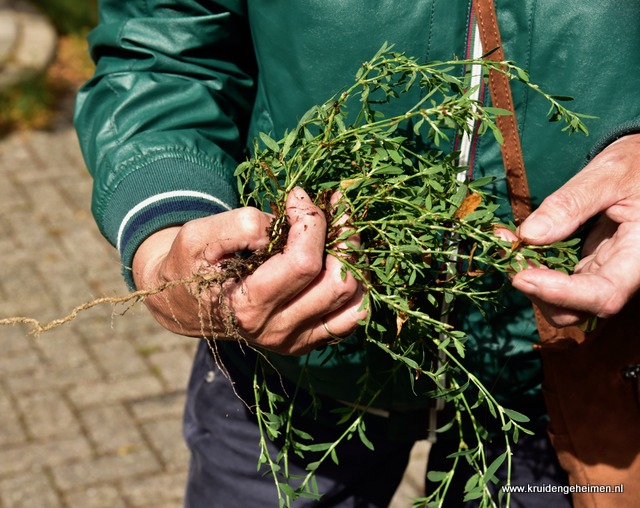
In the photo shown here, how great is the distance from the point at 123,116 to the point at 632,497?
1.41 meters

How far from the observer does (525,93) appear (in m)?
1.84

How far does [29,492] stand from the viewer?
3.85 meters

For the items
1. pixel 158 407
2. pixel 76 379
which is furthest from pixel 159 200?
pixel 76 379

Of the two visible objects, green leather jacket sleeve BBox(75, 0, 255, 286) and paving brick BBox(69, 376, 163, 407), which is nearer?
green leather jacket sleeve BBox(75, 0, 255, 286)

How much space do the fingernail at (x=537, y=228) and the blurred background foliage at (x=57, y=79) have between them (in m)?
5.52

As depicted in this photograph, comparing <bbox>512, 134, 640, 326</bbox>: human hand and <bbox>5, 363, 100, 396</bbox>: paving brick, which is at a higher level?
<bbox>512, 134, 640, 326</bbox>: human hand

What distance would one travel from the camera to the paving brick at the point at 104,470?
3916 mm

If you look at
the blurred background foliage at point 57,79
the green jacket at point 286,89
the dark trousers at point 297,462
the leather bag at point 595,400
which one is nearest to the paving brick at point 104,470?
the dark trousers at point 297,462

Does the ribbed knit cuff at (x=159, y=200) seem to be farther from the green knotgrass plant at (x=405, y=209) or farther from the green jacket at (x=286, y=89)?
the green knotgrass plant at (x=405, y=209)

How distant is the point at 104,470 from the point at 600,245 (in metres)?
2.87

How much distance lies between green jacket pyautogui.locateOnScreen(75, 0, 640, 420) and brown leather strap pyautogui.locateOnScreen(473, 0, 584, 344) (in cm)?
4

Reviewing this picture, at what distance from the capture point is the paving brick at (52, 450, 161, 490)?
392 cm

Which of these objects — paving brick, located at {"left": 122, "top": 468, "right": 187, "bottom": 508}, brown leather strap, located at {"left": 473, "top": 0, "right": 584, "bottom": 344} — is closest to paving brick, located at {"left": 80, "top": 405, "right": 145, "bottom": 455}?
paving brick, located at {"left": 122, "top": 468, "right": 187, "bottom": 508}

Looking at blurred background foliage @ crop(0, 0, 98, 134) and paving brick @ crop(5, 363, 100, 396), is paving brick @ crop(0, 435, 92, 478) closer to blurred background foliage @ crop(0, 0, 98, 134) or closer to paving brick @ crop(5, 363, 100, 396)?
paving brick @ crop(5, 363, 100, 396)
